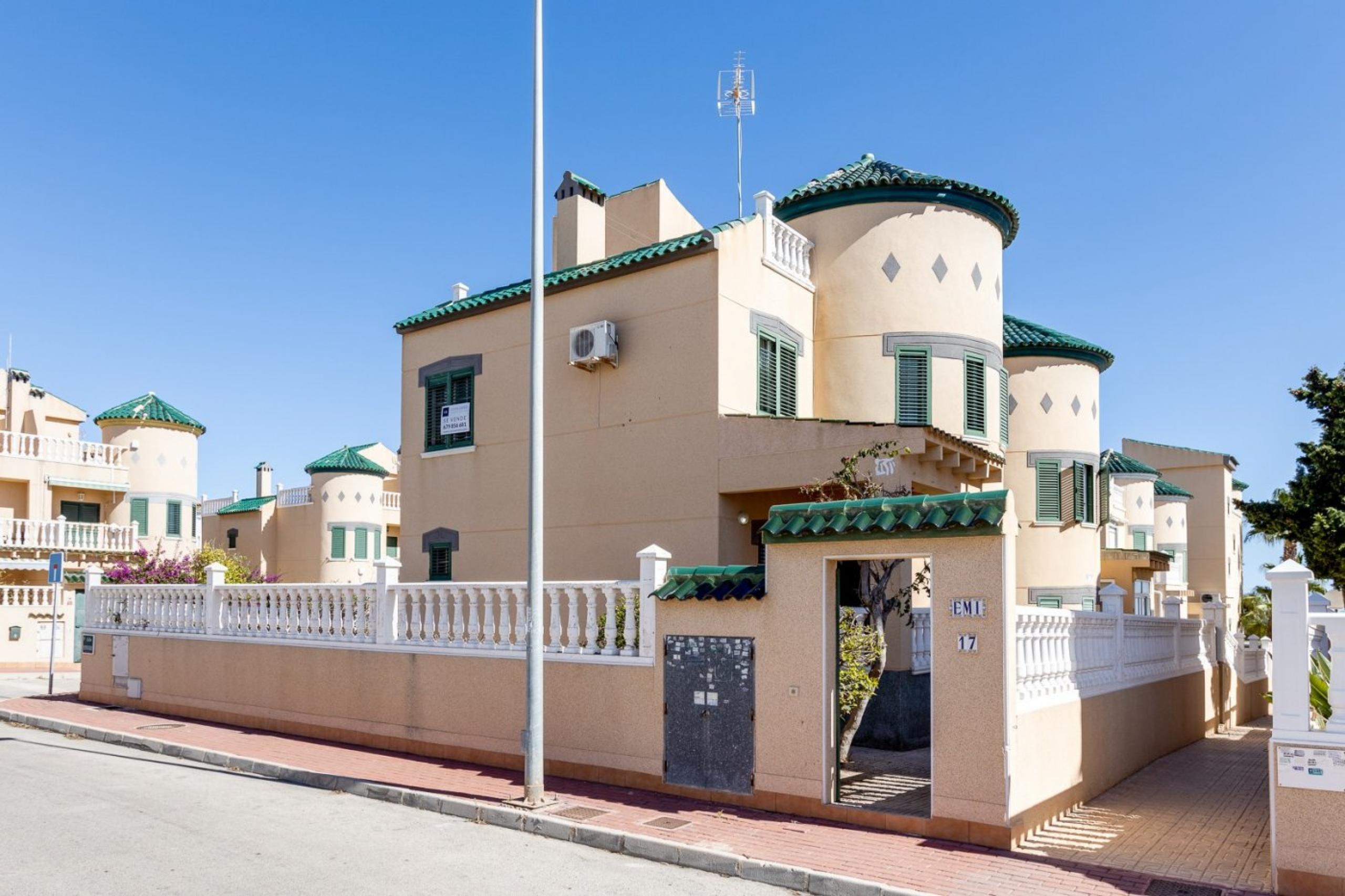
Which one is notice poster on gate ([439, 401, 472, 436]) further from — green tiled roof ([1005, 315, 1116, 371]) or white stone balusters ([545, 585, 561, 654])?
green tiled roof ([1005, 315, 1116, 371])

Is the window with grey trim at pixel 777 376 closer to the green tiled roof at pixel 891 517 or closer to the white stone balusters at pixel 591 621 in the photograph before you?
the white stone balusters at pixel 591 621

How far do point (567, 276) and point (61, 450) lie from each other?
1063 inches

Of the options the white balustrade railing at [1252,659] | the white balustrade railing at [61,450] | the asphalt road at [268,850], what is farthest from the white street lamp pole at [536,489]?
the white balustrade railing at [61,450]

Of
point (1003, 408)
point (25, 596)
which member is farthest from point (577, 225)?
point (25, 596)

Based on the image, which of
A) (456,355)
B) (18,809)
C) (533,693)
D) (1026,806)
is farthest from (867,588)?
(456,355)

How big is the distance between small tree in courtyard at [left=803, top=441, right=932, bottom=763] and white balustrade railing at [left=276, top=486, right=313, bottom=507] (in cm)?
3330

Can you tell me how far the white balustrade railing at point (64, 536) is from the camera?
33.0m

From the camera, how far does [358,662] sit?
14203 mm

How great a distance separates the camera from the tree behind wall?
47.9ft

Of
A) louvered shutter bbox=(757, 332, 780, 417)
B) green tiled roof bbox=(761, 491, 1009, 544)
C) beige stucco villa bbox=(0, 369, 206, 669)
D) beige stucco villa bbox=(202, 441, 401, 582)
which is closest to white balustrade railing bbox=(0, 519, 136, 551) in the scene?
beige stucco villa bbox=(0, 369, 206, 669)

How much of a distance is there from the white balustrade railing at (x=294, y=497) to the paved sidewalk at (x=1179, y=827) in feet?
116

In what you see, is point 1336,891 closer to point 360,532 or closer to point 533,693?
point 533,693

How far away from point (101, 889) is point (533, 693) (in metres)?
4.03

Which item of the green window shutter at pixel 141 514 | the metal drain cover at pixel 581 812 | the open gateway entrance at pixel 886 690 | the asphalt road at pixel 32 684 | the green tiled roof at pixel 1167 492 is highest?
the green tiled roof at pixel 1167 492
